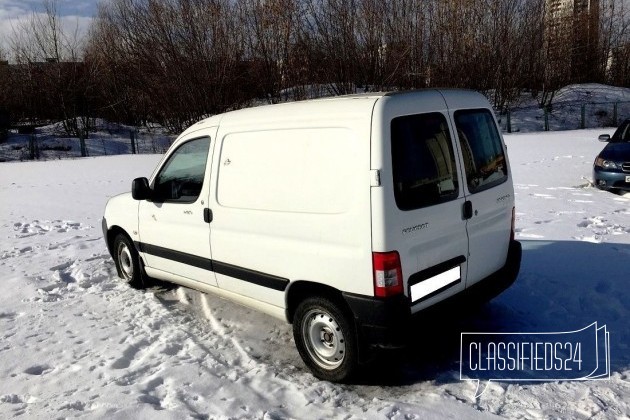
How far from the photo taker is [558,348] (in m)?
3.91

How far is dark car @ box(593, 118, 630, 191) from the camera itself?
28.5 ft

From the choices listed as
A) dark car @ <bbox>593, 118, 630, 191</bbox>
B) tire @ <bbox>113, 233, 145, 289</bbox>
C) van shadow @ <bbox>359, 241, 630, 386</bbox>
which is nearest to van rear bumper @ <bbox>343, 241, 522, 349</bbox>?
van shadow @ <bbox>359, 241, 630, 386</bbox>

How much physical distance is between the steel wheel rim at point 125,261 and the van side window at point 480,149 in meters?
3.75

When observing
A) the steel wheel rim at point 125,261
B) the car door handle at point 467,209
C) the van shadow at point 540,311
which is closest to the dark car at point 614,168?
the van shadow at point 540,311

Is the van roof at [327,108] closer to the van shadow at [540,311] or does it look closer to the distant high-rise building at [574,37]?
the van shadow at [540,311]

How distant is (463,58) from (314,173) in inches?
1044

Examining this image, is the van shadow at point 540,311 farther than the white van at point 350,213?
Yes

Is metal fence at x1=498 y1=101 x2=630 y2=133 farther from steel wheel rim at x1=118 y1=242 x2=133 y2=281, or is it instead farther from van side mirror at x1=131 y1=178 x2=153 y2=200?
van side mirror at x1=131 y1=178 x2=153 y2=200

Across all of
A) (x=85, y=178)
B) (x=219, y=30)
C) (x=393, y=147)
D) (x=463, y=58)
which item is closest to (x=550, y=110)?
(x=463, y=58)

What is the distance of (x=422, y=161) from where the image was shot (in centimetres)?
340

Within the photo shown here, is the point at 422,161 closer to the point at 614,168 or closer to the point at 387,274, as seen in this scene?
the point at 387,274

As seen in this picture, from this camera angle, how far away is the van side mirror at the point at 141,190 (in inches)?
191

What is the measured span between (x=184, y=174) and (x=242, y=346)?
5.45 ft

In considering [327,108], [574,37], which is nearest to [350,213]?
[327,108]
